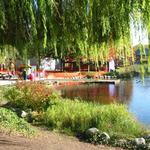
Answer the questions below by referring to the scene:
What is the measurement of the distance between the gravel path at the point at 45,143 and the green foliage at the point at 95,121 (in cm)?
134

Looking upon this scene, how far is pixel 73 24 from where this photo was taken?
2928 millimetres

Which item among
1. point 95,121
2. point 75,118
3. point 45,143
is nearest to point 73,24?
point 45,143

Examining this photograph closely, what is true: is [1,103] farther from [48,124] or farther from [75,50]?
[75,50]

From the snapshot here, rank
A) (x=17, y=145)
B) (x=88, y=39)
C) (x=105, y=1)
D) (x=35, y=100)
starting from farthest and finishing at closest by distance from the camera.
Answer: (x=35, y=100), (x=17, y=145), (x=88, y=39), (x=105, y=1)

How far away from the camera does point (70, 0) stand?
283cm

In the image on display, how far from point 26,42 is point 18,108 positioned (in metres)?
14.9

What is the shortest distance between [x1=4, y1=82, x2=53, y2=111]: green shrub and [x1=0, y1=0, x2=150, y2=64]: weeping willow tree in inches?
558

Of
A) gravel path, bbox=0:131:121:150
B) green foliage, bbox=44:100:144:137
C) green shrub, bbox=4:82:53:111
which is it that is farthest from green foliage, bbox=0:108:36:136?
green shrub, bbox=4:82:53:111

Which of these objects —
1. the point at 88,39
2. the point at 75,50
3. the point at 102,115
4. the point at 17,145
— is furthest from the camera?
the point at 102,115

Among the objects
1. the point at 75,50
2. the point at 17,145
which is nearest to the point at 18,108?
the point at 17,145

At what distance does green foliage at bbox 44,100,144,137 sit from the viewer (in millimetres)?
13680

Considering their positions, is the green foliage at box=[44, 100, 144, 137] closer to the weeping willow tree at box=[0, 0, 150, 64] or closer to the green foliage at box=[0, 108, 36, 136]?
the green foliage at box=[0, 108, 36, 136]

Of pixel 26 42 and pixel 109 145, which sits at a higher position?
pixel 26 42

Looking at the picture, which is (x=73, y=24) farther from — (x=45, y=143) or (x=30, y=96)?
(x=30, y=96)
